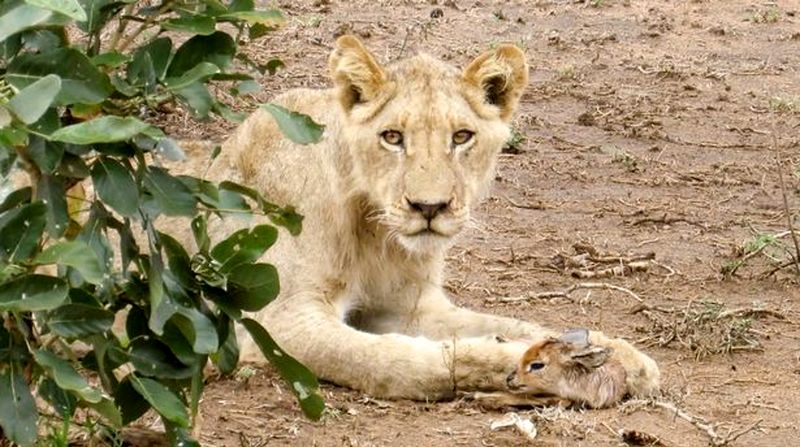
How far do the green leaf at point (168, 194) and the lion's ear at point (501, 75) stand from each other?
312cm

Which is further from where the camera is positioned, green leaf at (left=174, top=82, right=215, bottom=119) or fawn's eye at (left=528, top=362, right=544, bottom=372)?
fawn's eye at (left=528, top=362, right=544, bottom=372)

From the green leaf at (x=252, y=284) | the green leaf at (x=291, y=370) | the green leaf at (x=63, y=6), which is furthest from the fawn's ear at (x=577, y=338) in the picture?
the green leaf at (x=63, y=6)

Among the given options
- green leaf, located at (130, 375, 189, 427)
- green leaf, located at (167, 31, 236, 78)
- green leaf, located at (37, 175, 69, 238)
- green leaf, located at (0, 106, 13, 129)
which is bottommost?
green leaf, located at (130, 375, 189, 427)

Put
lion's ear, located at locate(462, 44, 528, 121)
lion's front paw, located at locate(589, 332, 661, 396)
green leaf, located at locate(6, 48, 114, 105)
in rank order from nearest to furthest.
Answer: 1. green leaf, located at locate(6, 48, 114, 105)
2. lion's front paw, located at locate(589, 332, 661, 396)
3. lion's ear, located at locate(462, 44, 528, 121)

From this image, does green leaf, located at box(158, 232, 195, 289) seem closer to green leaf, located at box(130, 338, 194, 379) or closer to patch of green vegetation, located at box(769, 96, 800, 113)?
green leaf, located at box(130, 338, 194, 379)

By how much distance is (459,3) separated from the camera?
14695 mm

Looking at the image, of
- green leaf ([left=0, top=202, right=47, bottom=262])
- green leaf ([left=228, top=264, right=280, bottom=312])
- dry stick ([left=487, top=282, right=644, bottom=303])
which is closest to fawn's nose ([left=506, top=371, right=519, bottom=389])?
dry stick ([left=487, top=282, right=644, bottom=303])

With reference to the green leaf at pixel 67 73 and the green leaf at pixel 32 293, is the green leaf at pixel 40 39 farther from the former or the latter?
the green leaf at pixel 32 293

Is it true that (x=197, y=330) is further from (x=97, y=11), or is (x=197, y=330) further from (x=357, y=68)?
(x=357, y=68)

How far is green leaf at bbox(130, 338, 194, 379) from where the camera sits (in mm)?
3926

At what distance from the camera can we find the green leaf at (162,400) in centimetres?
379

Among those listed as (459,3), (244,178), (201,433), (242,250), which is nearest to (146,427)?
(201,433)

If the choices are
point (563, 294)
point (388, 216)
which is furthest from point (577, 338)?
point (563, 294)

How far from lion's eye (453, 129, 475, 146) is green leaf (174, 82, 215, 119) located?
2838 mm
